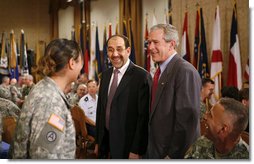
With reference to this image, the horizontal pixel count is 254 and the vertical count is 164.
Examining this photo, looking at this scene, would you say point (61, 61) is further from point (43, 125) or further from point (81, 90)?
point (81, 90)

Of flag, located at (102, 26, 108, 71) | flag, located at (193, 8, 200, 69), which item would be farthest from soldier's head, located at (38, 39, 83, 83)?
flag, located at (193, 8, 200, 69)

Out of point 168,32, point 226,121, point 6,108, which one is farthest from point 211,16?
point 6,108

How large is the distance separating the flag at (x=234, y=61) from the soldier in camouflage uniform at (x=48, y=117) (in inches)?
47.2

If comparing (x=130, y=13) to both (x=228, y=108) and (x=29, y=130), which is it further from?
(x=29, y=130)

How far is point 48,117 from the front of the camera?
1.59 meters

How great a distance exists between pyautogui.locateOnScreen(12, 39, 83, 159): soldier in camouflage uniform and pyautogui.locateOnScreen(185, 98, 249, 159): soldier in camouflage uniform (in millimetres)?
835

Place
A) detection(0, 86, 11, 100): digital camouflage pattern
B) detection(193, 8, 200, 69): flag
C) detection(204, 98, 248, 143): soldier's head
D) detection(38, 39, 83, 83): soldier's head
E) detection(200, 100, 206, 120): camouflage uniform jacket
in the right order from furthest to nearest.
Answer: detection(193, 8, 200, 69): flag < detection(0, 86, 11, 100): digital camouflage pattern < detection(200, 100, 206, 120): camouflage uniform jacket < detection(204, 98, 248, 143): soldier's head < detection(38, 39, 83, 83): soldier's head

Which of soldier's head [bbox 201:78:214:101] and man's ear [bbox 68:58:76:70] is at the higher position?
man's ear [bbox 68:58:76:70]

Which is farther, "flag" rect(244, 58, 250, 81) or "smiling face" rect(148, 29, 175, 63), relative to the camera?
"flag" rect(244, 58, 250, 81)

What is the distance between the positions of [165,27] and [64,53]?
29.9 inches

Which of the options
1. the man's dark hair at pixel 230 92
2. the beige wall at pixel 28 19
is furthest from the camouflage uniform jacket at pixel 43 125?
the man's dark hair at pixel 230 92

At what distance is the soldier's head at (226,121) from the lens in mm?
2004

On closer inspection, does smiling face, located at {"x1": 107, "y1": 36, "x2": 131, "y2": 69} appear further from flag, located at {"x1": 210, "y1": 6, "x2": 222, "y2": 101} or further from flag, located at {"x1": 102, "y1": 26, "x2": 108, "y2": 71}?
flag, located at {"x1": 210, "y1": 6, "x2": 222, "y2": 101}

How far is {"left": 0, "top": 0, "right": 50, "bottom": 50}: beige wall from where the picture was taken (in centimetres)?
220
